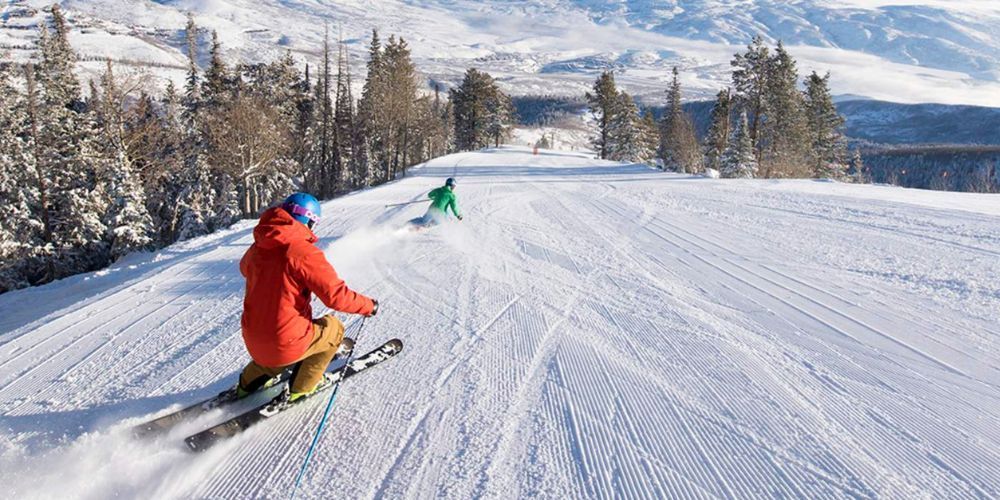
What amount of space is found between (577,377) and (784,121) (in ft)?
127

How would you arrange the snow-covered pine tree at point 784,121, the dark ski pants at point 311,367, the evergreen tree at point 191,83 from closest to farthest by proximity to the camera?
the dark ski pants at point 311,367
the snow-covered pine tree at point 784,121
the evergreen tree at point 191,83

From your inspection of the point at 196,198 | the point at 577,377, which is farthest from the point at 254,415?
the point at 196,198

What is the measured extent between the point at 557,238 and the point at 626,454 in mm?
6926

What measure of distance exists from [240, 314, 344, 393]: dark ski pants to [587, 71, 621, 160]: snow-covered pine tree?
165 ft

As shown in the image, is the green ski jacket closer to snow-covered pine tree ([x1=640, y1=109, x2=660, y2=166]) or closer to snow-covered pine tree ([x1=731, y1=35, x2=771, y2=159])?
snow-covered pine tree ([x1=731, y1=35, x2=771, y2=159])

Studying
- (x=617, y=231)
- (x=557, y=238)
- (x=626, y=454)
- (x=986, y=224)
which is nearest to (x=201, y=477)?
(x=626, y=454)

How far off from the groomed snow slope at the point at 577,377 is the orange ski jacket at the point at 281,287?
26.1 inches

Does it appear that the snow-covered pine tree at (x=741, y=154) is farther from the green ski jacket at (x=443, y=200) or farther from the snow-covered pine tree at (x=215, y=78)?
the snow-covered pine tree at (x=215, y=78)

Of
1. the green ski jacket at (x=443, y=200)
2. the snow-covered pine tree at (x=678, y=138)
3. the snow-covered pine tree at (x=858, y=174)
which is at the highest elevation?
the snow-covered pine tree at (x=678, y=138)

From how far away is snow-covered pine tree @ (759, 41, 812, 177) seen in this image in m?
36.0

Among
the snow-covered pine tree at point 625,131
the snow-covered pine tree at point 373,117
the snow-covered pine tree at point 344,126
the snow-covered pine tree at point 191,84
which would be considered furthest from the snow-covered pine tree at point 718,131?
the snow-covered pine tree at point 191,84

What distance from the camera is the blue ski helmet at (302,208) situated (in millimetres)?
3859

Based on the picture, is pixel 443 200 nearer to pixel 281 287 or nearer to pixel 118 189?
pixel 281 287

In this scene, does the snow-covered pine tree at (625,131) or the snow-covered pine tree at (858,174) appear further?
the snow-covered pine tree at (625,131)
